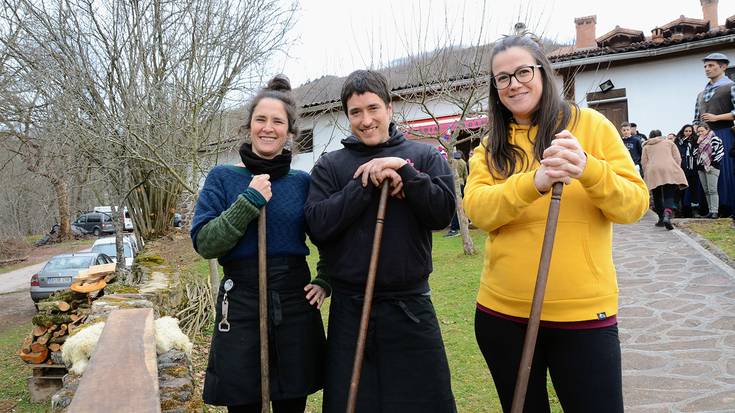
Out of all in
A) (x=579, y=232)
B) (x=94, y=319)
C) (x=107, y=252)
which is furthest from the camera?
(x=107, y=252)

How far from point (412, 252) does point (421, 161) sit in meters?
0.39

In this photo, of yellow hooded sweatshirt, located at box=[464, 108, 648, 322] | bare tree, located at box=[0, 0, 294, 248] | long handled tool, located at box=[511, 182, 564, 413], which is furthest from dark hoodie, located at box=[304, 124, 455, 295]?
bare tree, located at box=[0, 0, 294, 248]

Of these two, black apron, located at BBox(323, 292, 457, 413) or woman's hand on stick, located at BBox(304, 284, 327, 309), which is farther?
woman's hand on stick, located at BBox(304, 284, 327, 309)

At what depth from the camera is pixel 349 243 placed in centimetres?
227

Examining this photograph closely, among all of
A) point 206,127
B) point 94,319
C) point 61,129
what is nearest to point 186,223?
point 61,129

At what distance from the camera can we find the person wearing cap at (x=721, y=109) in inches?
282

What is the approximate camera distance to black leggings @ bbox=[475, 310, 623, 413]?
1.81 metres

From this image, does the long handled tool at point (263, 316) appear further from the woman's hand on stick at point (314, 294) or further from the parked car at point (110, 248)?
the parked car at point (110, 248)

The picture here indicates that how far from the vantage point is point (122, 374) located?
2475mm

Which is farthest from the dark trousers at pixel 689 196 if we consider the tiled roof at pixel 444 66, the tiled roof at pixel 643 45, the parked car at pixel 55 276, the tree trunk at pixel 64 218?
the tree trunk at pixel 64 218

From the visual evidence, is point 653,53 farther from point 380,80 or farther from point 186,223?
point 380,80

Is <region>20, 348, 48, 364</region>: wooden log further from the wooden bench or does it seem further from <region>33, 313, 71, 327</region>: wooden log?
the wooden bench

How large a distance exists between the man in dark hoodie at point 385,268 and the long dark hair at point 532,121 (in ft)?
0.95

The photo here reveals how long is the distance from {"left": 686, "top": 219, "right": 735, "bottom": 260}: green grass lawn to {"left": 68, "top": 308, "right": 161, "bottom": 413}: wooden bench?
6293 mm
